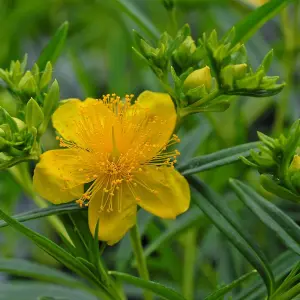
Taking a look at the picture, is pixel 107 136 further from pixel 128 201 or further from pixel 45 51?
pixel 45 51

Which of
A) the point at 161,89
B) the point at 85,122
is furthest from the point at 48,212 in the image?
the point at 161,89

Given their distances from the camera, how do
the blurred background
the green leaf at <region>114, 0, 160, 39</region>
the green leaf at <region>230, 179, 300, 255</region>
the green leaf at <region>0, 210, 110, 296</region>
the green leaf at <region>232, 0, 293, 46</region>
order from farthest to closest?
the blurred background → the green leaf at <region>114, 0, 160, 39</region> → the green leaf at <region>232, 0, 293, 46</region> → the green leaf at <region>230, 179, 300, 255</region> → the green leaf at <region>0, 210, 110, 296</region>

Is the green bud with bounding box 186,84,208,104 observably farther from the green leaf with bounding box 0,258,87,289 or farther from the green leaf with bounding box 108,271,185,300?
the green leaf with bounding box 0,258,87,289

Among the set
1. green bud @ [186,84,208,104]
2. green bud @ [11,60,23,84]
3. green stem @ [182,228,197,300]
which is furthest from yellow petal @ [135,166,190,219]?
green stem @ [182,228,197,300]

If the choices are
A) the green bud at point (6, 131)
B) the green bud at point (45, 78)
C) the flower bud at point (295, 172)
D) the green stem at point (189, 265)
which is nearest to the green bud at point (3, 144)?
the green bud at point (6, 131)

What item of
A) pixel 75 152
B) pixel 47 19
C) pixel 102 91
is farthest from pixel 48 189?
pixel 47 19

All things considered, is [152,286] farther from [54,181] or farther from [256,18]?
[256,18]

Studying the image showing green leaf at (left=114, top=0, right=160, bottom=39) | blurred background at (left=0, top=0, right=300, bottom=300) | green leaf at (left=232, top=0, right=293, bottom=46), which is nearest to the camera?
green leaf at (left=232, top=0, right=293, bottom=46)
